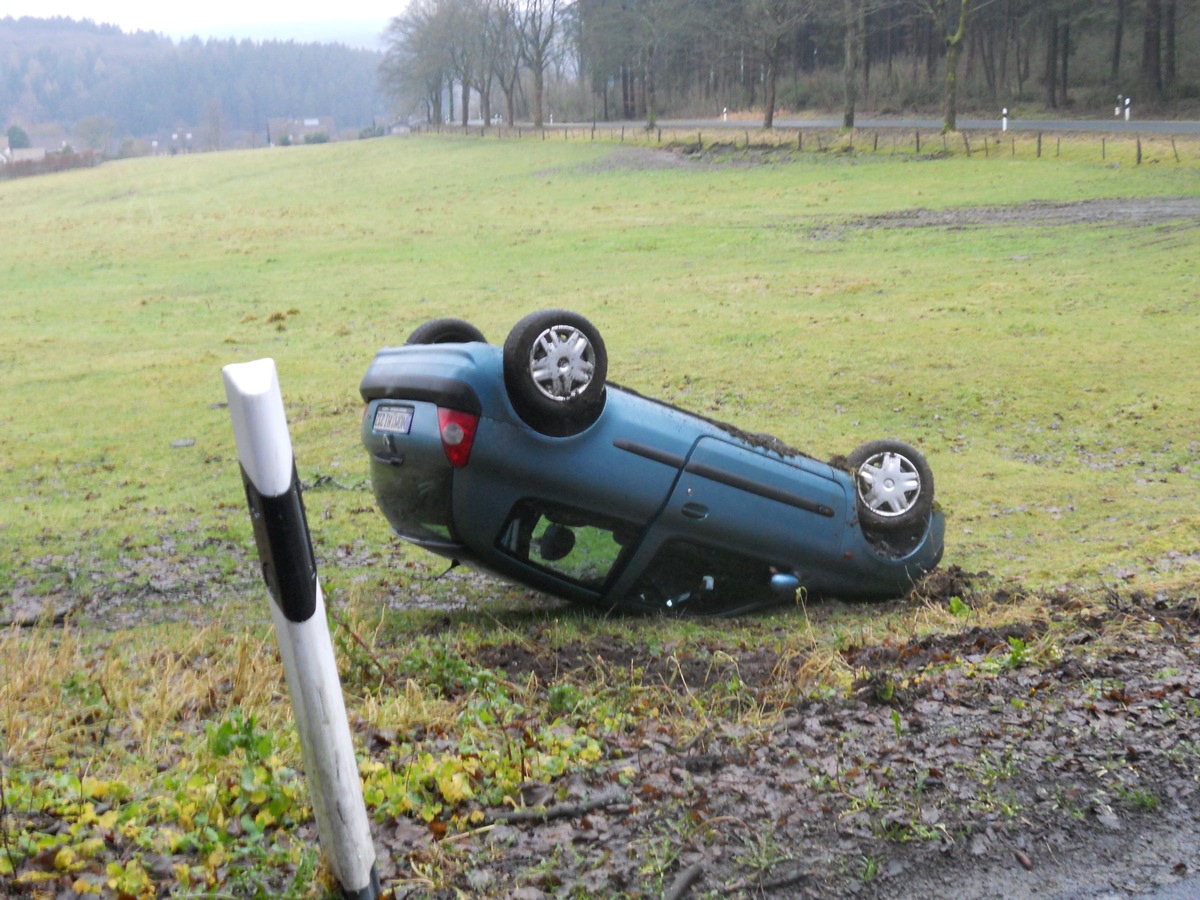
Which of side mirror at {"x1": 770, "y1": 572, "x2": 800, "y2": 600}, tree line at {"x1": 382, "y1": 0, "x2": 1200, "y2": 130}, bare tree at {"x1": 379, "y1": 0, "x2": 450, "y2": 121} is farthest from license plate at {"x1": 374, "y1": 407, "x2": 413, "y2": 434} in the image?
bare tree at {"x1": 379, "y1": 0, "x2": 450, "y2": 121}

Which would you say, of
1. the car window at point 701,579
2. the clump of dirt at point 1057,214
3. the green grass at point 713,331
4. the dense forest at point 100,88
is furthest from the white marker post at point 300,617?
the dense forest at point 100,88

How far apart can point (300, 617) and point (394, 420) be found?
4490mm

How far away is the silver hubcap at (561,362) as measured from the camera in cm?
708

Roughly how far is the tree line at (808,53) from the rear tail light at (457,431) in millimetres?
48966

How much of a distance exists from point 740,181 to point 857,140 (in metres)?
10.5

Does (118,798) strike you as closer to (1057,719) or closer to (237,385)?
(237,385)

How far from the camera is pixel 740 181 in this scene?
45.8 m

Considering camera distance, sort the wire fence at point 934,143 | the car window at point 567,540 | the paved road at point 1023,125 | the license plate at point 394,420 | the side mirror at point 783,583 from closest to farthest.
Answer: the license plate at point 394,420, the car window at point 567,540, the side mirror at point 783,583, the wire fence at point 934,143, the paved road at point 1023,125

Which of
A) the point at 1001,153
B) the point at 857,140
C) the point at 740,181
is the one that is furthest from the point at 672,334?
the point at 857,140

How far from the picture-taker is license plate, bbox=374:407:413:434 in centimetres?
729

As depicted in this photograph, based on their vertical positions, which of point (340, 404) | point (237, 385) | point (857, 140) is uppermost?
point (857, 140)

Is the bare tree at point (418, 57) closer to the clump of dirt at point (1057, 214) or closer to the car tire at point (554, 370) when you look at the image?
the clump of dirt at point (1057, 214)

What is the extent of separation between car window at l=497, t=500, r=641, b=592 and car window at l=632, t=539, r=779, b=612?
28cm

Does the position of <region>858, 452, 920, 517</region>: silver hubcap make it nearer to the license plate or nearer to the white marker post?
the license plate
